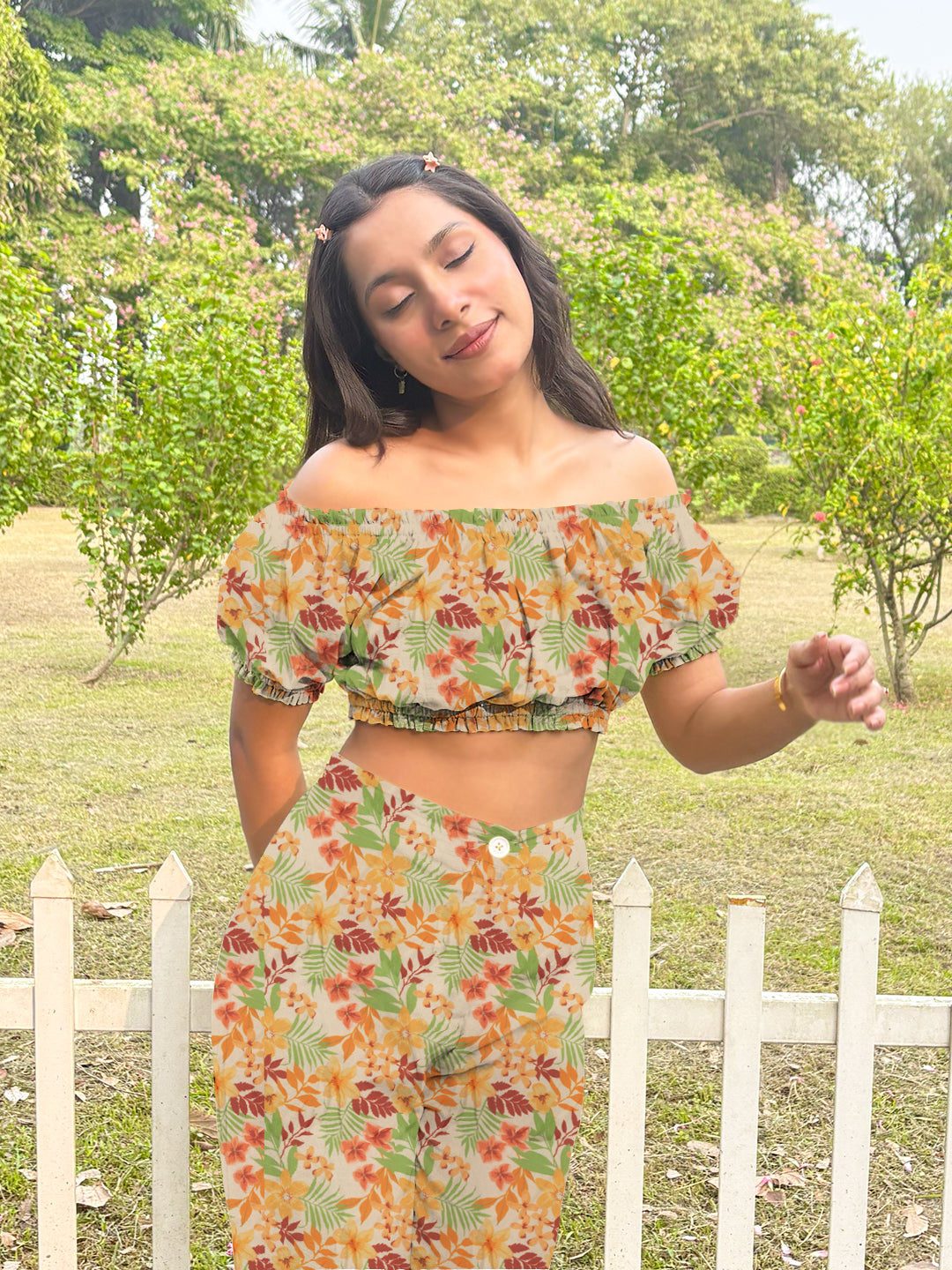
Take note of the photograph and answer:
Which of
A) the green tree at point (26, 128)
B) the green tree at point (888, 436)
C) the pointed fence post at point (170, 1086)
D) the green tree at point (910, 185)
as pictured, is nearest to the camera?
the pointed fence post at point (170, 1086)

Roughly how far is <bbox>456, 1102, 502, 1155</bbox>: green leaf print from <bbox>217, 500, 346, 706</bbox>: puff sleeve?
56 cm

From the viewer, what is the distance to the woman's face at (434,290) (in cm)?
157

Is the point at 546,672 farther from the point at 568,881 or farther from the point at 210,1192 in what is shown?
the point at 210,1192

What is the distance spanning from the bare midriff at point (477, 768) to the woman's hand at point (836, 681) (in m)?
0.26

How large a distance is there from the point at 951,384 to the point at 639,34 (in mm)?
24056

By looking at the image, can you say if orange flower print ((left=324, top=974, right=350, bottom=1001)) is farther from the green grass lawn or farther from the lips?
the green grass lawn

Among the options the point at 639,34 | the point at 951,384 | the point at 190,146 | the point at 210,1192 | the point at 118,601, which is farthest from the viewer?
the point at 639,34

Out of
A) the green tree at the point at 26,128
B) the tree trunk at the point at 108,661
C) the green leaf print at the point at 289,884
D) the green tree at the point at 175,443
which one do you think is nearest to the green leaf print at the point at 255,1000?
the green leaf print at the point at 289,884

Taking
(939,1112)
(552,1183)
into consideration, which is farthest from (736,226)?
(552,1183)

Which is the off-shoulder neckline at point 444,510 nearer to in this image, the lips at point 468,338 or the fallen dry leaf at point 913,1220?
the lips at point 468,338

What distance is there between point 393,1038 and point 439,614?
0.51m

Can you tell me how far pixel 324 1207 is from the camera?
1.45 metres

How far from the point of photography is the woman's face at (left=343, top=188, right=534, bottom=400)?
1.57m

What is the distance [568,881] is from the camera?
5.02 ft
